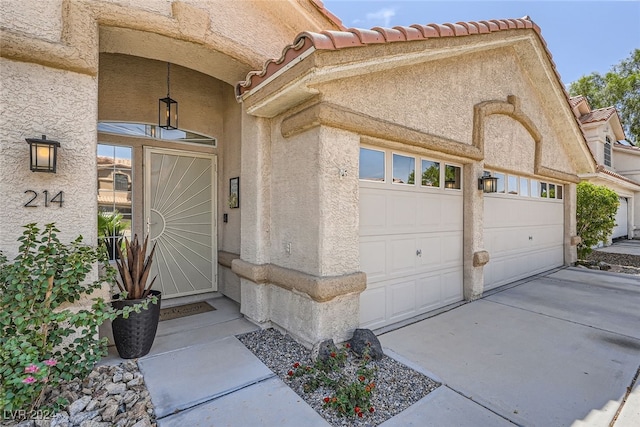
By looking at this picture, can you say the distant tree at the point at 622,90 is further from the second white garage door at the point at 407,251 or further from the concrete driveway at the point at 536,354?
the second white garage door at the point at 407,251

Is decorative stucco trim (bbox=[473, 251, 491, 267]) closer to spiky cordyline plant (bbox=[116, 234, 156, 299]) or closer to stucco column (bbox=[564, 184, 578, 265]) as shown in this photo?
spiky cordyline plant (bbox=[116, 234, 156, 299])

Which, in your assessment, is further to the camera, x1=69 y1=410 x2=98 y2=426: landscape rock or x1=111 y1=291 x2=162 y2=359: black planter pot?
x1=111 y1=291 x2=162 y2=359: black planter pot

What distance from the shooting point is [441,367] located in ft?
13.4

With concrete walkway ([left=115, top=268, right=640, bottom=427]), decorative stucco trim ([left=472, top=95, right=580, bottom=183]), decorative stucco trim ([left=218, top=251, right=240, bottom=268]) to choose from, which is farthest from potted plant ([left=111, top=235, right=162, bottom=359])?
decorative stucco trim ([left=472, top=95, right=580, bottom=183])

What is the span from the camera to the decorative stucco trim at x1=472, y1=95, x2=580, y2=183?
268 inches

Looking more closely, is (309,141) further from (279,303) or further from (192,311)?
(192,311)

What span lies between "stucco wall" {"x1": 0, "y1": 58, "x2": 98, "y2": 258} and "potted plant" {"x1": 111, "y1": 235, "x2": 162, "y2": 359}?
25.3 inches

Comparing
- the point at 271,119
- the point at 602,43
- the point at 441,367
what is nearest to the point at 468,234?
the point at 441,367

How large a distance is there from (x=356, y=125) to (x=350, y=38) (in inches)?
44.7

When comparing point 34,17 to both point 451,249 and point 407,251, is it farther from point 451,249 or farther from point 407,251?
point 451,249

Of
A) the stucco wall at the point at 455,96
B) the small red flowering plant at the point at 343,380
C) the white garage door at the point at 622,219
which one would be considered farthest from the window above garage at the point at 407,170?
the white garage door at the point at 622,219

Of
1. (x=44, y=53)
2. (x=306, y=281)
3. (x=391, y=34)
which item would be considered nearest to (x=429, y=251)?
(x=306, y=281)

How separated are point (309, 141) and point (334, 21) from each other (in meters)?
3.71

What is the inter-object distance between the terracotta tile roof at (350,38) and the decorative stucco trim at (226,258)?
3.27 m
